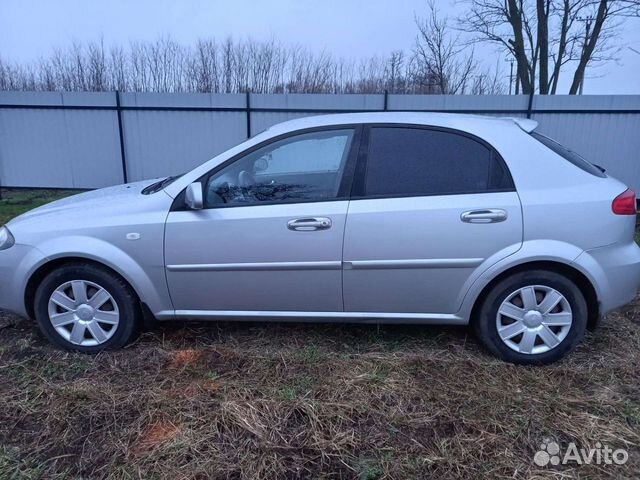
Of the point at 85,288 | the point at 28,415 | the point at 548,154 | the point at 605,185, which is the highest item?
the point at 548,154

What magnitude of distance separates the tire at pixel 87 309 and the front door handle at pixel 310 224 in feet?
4.04

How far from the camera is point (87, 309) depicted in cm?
304

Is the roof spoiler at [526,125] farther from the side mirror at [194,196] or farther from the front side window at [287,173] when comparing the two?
the side mirror at [194,196]

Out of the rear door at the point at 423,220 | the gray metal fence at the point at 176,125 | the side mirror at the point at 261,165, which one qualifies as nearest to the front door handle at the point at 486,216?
the rear door at the point at 423,220

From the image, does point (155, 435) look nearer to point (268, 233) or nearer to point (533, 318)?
point (268, 233)

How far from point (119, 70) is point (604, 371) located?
14.8 metres

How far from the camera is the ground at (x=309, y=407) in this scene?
2.12 m

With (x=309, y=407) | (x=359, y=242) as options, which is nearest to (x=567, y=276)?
(x=359, y=242)

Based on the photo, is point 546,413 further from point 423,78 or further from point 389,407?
point 423,78

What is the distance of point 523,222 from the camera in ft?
8.96

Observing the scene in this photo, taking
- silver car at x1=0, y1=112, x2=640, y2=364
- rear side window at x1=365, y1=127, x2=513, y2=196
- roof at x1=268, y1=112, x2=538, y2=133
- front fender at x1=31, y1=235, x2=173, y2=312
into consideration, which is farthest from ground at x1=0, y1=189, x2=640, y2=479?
roof at x1=268, y1=112, x2=538, y2=133

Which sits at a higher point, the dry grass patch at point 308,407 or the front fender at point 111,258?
the front fender at point 111,258

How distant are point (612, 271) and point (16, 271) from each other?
385 cm

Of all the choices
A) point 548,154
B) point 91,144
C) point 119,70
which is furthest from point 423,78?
point 548,154
